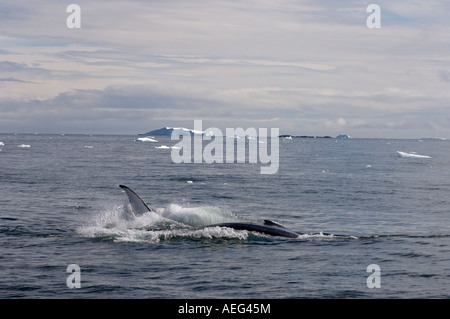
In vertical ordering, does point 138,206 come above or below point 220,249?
above

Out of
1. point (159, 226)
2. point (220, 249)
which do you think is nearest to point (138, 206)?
point (159, 226)

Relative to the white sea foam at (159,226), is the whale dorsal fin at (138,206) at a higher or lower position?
higher

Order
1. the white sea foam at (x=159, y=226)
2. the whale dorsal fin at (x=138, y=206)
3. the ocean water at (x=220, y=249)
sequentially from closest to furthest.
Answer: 1. the ocean water at (x=220, y=249)
2. the white sea foam at (x=159, y=226)
3. the whale dorsal fin at (x=138, y=206)

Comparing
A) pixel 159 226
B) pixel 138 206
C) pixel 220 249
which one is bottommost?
pixel 220 249

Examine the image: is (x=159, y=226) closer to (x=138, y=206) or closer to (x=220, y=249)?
(x=138, y=206)

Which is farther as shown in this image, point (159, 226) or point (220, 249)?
point (159, 226)

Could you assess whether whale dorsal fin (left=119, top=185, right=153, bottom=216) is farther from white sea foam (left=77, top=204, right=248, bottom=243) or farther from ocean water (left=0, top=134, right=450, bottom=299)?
ocean water (left=0, top=134, right=450, bottom=299)

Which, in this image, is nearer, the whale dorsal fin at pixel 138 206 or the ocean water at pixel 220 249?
the ocean water at pixel 220 249

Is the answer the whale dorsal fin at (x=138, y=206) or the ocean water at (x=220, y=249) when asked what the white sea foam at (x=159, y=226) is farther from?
the whale dorsal fin at (x=138, y=206)

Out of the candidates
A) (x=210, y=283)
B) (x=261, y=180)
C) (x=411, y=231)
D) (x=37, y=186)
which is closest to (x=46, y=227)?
(x=210, y=283)

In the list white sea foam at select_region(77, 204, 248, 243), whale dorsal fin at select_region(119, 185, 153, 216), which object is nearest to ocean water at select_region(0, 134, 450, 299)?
white sea foam at select_region(77, 204, 248, 243)

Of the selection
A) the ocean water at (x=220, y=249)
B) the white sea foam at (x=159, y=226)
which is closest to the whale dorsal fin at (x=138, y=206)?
the white sea foam at (x=159, y=226)

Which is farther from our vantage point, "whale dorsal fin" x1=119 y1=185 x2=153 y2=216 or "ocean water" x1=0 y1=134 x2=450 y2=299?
"whale dorsal fin" x1=119 y1=185 x2=153 y2=216

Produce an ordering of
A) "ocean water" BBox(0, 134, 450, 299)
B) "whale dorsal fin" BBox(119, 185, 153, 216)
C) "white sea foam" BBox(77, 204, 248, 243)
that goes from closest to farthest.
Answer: "ocean water" BBox(0, 134, 450, 299) < "white sea foam" BBox(77, 204, 248, 243) < "whale dorsal fin" BBox(119, 185, 153, 216)
